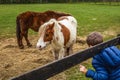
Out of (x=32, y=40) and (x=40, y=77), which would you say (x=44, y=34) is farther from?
(x=32, y=40)

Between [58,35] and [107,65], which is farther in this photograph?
[58,35]

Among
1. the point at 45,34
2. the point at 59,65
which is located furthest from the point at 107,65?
the point at 45,34

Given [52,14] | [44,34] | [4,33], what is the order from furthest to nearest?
1. [4,33]
2. [52,14]
3. [44,34]

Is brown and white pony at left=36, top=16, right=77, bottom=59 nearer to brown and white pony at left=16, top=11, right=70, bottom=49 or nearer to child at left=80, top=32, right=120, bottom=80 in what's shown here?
brown and white pony at left=16, top=11, right=70, bottom=49

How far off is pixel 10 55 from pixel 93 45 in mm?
5709

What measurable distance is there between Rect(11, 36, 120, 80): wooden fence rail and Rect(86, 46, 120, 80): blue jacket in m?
0.10

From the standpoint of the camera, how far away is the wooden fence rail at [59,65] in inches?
112

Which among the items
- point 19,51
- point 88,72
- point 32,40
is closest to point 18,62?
Result: point 19,51

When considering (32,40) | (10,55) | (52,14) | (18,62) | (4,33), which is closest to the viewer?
(18,62)

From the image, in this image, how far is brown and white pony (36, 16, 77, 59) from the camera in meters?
7.14

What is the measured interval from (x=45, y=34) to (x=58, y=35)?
53cm

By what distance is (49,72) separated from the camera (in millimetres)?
3061

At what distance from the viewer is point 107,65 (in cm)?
387

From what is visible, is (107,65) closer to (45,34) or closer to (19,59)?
(45,34)
